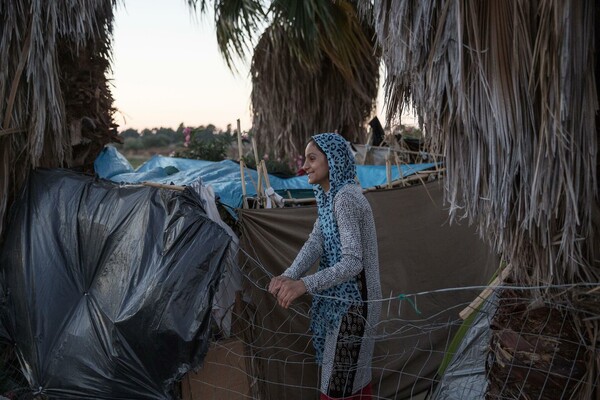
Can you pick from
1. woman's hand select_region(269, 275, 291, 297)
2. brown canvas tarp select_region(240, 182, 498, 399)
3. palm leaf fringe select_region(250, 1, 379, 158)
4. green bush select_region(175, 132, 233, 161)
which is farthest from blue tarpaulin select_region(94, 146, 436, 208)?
green bush select_region(175, 132, 233, 161)

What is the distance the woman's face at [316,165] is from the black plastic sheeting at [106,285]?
2.31ft

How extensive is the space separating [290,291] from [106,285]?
5.24ft

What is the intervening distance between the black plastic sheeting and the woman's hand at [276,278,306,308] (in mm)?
711

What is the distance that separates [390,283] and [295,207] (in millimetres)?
1045

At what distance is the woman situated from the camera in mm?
3582

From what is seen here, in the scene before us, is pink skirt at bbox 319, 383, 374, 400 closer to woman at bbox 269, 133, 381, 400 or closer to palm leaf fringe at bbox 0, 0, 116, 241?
woman at bbox 269, 133, 381, 400

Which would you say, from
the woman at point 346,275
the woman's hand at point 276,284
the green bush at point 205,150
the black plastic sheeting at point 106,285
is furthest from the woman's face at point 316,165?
the green bush at point 205,150

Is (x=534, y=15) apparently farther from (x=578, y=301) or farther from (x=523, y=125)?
(x=578, y=301)

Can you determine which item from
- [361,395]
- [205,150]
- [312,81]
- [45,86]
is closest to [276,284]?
[361,395]

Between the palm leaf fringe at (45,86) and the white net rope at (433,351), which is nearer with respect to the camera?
the white net rope at (433,351)

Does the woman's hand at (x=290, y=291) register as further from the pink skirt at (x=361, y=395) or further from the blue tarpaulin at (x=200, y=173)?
the blue tarpaulin at (x=200, y=173)

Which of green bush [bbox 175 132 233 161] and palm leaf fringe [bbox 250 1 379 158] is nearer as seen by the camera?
palm leaf fringe [bbox 250 1 379 158]

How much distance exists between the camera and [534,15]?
267 centimetres

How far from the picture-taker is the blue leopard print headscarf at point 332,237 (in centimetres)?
371
